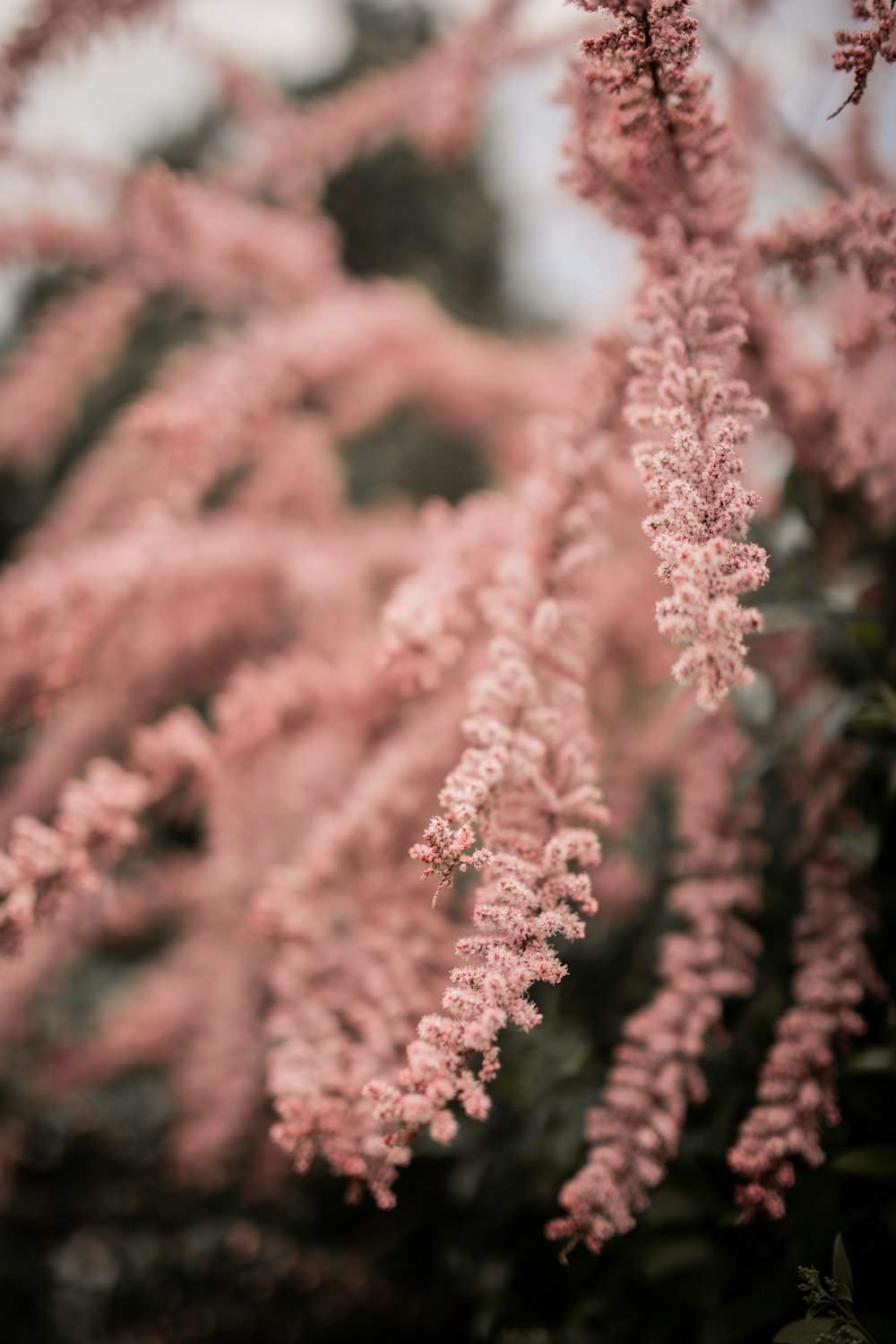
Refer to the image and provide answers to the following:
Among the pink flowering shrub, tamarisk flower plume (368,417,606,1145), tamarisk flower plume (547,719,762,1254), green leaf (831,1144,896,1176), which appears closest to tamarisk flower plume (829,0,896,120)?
the pink flowering shrub

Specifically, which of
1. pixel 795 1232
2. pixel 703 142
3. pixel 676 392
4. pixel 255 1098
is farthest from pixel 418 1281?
pixel 703 142

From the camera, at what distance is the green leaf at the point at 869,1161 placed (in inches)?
19.7

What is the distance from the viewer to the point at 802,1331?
1.41 feet

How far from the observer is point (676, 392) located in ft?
1.25

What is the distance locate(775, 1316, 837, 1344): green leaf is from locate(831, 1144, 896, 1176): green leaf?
0.09 metres

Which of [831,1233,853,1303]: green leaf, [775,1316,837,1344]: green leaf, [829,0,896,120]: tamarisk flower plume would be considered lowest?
[775,1316,837,1344]: green leaf

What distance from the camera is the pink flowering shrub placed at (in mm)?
406

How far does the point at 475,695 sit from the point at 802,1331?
0.38 metres

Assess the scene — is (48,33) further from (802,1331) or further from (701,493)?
(802,1331)

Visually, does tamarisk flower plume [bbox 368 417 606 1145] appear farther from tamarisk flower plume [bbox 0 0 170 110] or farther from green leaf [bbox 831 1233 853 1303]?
tamarisk flower plume [bbox 0 0 170 110]

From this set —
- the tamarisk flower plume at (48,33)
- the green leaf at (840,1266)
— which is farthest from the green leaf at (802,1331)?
the tamarisk flower plume at (48,33)

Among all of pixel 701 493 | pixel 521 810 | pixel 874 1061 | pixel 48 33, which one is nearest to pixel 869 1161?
pixel 874 1061

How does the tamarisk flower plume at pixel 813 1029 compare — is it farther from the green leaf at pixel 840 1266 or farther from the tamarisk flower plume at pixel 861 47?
the tamarisk flower plume at pixel 861 47

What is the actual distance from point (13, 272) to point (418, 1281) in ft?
4.05
